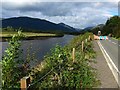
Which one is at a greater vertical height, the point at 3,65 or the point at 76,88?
the point at 3,65

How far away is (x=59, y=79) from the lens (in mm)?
9594

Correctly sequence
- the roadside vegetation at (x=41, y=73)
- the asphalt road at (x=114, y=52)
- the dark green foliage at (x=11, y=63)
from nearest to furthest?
the dark green foliage at (x=11, y=63), the roadside vegetation at (x=41, y=73), the asphalt road at (x=114, y=52)

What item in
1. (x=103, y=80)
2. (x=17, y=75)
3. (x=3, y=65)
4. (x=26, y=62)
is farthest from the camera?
(x=103, y=80)

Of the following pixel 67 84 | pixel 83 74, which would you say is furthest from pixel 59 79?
pixel 83 74

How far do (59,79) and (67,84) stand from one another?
366 mm

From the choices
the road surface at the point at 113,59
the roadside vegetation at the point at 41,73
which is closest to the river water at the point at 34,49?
the roadside vegetation at the point at 41,73

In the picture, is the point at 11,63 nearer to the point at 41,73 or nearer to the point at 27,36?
the point at 27,36

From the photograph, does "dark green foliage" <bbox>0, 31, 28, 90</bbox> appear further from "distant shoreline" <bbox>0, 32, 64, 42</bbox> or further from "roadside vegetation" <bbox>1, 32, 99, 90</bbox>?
"distant shoreline" <bbox>0, 32, 64, 42</bbox>

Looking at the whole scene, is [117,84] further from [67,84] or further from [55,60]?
[55,60]

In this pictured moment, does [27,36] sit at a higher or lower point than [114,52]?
higher

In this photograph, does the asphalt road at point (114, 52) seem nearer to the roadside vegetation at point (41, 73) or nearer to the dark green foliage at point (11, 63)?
the roadside vegetation at point (41, 73)

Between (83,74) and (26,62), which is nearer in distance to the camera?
(26,62)

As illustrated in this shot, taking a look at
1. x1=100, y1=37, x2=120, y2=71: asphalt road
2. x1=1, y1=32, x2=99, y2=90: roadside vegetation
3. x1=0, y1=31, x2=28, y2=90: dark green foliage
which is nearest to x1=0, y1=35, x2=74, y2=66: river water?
x1=1, y1=32, x2=99, y2=90: roadside vegetation

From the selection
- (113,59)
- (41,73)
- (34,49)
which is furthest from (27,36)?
(113,59)
